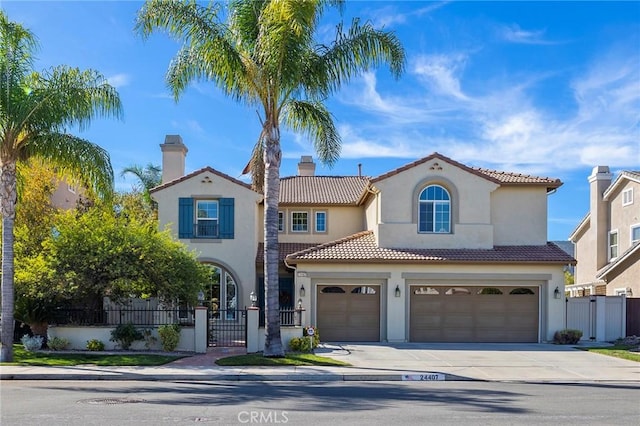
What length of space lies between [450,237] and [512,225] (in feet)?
9.66

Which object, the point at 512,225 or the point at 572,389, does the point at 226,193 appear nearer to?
the point at 512,225

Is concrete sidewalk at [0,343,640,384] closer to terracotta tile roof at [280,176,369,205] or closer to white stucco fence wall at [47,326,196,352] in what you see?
white stucco fence wall at [47,326,196,352]

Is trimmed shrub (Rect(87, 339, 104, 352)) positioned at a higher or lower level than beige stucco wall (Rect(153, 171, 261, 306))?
lower

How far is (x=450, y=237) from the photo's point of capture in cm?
2241

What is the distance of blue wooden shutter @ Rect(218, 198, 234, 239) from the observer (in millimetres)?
23516

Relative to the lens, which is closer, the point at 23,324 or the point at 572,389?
the point at 572,389

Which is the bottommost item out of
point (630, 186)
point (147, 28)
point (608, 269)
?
point (608, 269)

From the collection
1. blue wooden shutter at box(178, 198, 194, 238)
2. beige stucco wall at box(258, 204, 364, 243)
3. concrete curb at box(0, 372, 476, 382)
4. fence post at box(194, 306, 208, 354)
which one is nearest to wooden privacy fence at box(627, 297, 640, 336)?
beige stucco wall at box(258, 204, 364, 243)

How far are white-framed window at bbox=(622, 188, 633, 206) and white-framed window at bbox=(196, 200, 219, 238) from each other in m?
21.2

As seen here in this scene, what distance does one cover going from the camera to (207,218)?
2373 centimetres

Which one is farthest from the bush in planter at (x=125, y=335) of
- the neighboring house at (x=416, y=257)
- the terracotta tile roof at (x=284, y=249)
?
the terracotta tile roof at (x=284, y=249)

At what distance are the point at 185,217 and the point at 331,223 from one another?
6.83 m

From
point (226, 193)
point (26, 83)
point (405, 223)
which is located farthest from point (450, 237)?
point (26, 83)

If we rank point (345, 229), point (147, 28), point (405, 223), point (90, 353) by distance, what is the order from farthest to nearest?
point (345, 229) → point (405, 223) → point (90, 353) → point (147, 28)
